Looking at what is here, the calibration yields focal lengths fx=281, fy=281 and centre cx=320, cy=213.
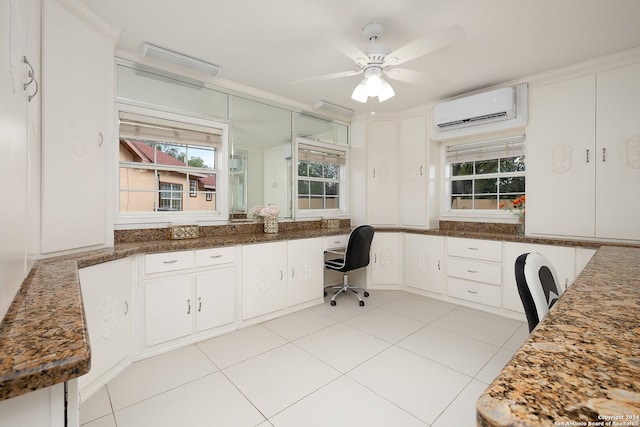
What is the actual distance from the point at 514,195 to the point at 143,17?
13.9ft

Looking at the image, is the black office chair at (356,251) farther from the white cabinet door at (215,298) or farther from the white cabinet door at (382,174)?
the white cabinet door at (215,298)

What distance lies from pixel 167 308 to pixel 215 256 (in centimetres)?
56

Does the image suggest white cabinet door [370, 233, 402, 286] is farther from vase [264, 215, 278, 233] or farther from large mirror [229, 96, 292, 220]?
vase [264, 215, 278, 233]

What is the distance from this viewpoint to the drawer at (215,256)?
250 centimetres

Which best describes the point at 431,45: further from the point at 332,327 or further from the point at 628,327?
the point at 332,327

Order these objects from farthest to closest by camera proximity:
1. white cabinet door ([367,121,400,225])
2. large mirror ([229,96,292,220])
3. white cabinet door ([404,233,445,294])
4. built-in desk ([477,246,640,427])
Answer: white cabinet door ([367,121,400,225]) < white cabinet door ([404,233,445,294]) < large mirror ([229,96,292,220]) < built-in desk ([477,246,640,427])

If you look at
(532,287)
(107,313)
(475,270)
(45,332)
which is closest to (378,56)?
(532,287)

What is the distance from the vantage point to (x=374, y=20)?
2.09 meters

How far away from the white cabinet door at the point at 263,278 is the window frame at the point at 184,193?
0.62 m

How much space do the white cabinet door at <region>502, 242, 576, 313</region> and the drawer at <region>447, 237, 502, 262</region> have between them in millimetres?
95

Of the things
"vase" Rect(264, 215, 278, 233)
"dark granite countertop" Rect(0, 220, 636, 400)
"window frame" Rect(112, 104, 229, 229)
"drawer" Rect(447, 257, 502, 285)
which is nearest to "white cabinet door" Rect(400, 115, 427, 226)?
"drawer" Rect(447, 257, 502, 285)

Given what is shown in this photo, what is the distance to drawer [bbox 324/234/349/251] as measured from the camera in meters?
3.53

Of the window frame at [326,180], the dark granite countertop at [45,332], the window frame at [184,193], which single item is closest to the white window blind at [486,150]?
the window frame at [326,180]

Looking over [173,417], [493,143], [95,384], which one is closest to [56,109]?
[95,384]
